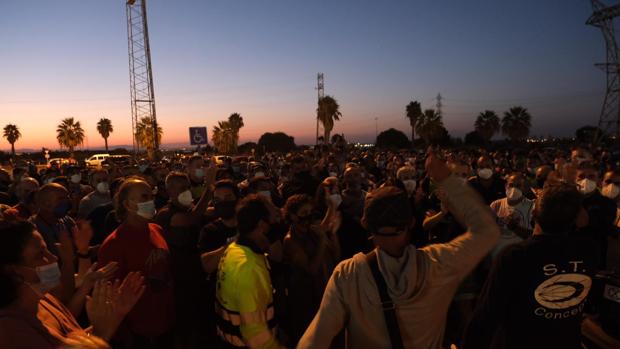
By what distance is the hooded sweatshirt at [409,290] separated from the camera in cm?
163

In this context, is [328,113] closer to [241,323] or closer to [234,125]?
[234,125]

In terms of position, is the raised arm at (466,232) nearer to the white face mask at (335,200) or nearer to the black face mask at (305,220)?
the black face mask at (305,220)

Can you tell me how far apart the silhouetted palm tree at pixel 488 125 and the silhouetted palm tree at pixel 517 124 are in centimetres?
151

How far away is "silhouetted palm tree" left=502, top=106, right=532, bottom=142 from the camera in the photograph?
191ft

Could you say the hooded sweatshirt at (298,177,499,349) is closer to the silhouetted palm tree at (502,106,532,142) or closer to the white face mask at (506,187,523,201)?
the white face mask at (506,187,523,201)

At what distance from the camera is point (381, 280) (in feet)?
5.32

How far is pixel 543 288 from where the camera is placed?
7.02 feet

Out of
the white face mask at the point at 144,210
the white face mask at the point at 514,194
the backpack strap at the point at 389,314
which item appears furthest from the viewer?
the white face mask at the point at 514,194

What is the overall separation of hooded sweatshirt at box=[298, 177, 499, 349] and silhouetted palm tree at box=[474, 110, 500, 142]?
67.0 metres

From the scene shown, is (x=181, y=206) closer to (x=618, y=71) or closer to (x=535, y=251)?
(x=535, y=251)

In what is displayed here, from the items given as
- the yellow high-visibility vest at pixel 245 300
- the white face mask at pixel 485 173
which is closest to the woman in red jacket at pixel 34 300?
the yellow high-visibility vest at pixel 245 300

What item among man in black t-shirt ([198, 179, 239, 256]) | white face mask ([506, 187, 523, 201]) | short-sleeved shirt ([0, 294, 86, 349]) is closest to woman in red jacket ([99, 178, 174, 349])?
man in black t-shirt ([198, 179, 239, 256])

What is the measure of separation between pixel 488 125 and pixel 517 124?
4447 mm

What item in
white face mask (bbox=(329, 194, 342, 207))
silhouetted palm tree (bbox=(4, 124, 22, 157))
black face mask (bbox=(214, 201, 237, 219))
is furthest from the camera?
silhouetted palm tree (bbox=(4, 124, 22, 157))
